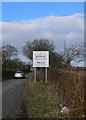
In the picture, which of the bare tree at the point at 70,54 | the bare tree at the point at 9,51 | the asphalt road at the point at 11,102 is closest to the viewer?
A: the asphalt road at the point at 11,102

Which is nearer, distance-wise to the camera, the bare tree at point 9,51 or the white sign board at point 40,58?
the white sign board at point 40,58

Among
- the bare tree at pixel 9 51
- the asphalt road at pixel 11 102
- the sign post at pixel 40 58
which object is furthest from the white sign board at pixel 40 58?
the bare tree at pixel 9 51

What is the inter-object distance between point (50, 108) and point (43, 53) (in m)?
19.6

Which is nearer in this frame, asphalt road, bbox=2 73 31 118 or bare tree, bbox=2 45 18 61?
asphalt road, bbox=2 73 31 118

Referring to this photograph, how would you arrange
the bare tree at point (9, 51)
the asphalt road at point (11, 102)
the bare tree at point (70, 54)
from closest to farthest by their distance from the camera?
1. the asphalt road at point (11, 102)
2. the bare tree at point (70, 54)
3. the bare tree at point (9, 51)

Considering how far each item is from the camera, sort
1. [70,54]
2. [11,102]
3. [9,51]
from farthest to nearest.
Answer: [9,51]
[70,54]
[11,102]

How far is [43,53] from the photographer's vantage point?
94.4 feet

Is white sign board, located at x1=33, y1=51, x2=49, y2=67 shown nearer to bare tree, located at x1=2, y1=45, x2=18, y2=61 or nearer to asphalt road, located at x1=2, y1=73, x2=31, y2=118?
asphalt road, located at x1=2, y1=73, x2=31, y2=118

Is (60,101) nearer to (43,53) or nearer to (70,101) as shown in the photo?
(70,101)

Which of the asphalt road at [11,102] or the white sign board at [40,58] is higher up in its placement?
the white sign board at [40,58]

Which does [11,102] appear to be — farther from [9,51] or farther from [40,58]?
[9,51]

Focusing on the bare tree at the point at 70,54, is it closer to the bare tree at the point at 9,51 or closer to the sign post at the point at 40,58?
the sign post at the point at 40,58

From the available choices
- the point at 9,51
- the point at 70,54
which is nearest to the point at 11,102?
the point at 70,54

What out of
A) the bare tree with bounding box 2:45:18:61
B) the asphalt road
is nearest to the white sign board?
the asphalt road
